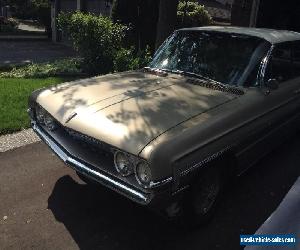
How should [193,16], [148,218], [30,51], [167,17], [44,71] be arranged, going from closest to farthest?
[148,218] → [167,17] → [44,71] → [30,51] → [193,16]

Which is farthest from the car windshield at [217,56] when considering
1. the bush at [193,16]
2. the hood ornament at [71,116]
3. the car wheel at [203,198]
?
the bush at [193,16]

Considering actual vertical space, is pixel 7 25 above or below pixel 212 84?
below

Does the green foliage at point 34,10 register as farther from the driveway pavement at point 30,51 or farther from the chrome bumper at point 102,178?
the chrome bumper at point 102,178

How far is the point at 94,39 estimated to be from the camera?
35.5ft

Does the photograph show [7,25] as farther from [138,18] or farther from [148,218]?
[148,218]

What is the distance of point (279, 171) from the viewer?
5.51 meters

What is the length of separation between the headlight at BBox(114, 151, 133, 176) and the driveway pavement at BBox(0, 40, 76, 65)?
37.4 feet

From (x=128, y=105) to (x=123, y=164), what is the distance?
794 millimetres

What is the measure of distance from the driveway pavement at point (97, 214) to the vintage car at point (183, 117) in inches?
13.0

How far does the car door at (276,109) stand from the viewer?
453cm

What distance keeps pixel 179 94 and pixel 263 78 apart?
1108mm

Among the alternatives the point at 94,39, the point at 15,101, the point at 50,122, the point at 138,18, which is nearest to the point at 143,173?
the point at 50,122

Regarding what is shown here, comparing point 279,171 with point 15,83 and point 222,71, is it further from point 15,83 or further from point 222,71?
point 15,83

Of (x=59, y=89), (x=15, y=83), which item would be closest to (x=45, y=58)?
(x=15, y=83)
